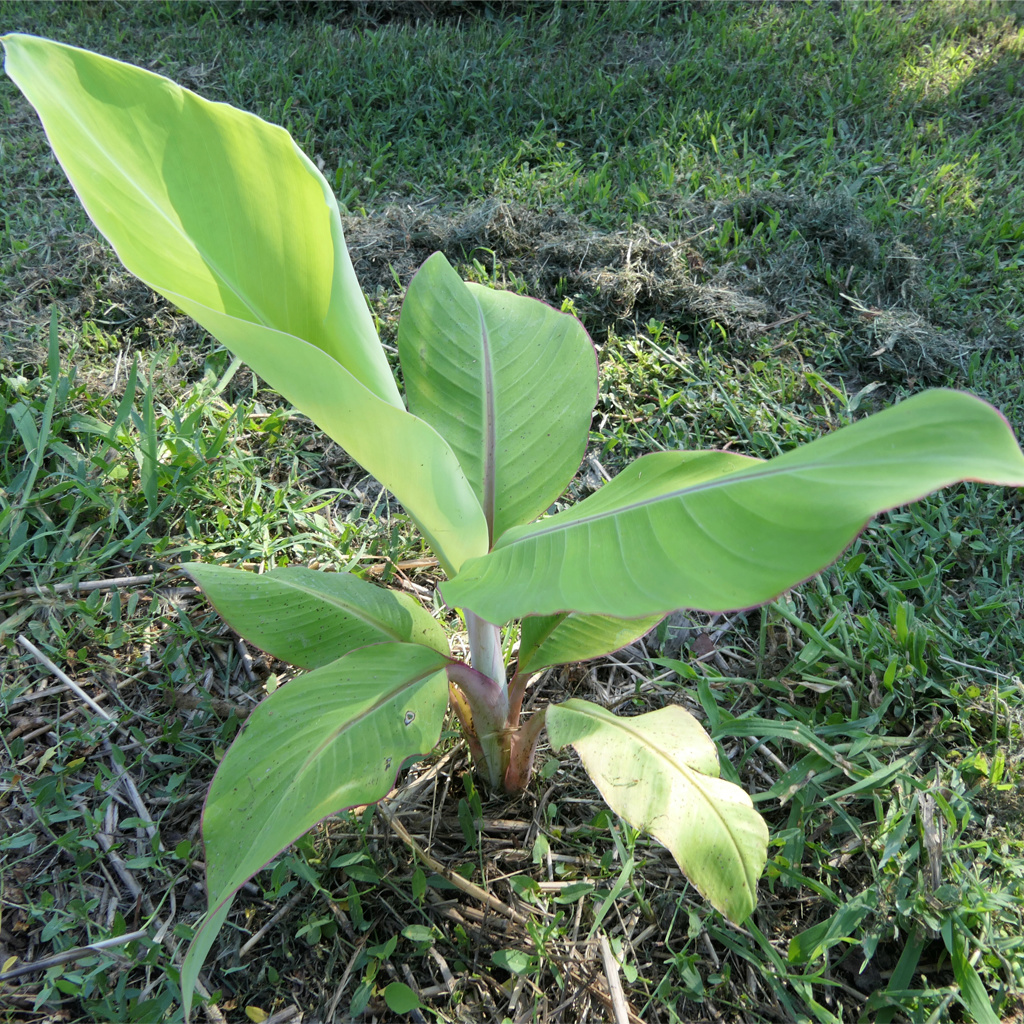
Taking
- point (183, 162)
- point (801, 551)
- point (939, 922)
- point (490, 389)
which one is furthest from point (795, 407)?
point (183, 162)

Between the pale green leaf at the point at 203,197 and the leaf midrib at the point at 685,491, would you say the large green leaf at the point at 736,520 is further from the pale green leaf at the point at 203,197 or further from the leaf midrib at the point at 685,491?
the pale green leaf at the point at 203,197

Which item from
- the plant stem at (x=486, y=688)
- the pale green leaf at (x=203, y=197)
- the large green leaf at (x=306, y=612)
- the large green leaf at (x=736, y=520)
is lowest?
the plant stem at (x=486, y=688)

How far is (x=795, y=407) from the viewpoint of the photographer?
172cm

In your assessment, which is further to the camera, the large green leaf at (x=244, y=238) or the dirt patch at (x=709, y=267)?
the dirt patch at (x=709, y=267)

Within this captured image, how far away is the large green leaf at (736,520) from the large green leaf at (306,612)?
0.93ft

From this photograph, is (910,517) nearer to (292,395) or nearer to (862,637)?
(862,637)

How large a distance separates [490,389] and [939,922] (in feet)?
3.07

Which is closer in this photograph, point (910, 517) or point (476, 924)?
point (476, 924)

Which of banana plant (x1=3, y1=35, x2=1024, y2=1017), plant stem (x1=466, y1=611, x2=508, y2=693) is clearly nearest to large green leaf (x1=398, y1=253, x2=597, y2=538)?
banana plant (x1=3, y1=35, x2=1024, y2=1017)

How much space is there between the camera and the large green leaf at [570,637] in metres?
1.01

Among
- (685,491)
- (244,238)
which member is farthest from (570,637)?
(244,238)

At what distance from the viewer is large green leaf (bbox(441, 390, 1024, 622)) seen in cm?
58

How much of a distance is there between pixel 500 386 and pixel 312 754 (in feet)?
1.86

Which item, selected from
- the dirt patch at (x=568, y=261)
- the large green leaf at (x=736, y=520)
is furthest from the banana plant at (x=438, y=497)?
the dirt patch at (x=568, y=261)
